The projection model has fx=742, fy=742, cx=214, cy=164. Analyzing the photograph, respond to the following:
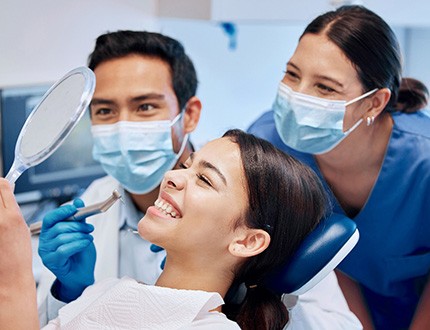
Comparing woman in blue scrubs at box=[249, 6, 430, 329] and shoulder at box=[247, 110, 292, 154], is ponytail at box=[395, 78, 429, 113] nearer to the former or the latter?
woman in blue scrubs at box=[249, 6, 430, 329]

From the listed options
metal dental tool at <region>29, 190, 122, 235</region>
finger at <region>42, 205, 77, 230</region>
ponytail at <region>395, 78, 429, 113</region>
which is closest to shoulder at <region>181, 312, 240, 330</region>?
metal dental tool at <region>29, 190, 122, 235</region>

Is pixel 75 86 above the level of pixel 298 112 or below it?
above

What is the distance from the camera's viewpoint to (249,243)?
5.58 ft

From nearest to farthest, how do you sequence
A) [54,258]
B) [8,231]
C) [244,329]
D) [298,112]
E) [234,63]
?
[8,231] < [244,329] < [54,258] < [298,112] < [234,63]

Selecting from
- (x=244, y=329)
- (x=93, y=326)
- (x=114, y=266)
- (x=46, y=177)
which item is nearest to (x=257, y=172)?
(x=244, y=329)

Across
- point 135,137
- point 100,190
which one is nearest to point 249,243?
point 135,137

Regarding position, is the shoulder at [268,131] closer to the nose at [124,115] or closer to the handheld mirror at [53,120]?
the nose at [124,115]

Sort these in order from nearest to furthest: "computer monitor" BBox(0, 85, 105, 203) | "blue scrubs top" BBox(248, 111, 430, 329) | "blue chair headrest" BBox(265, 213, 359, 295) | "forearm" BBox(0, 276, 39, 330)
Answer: "forearm" BBox(0, 276, 39, 330), "blue chair headrest" BBox(265, 213, 359, 295), "blue scrubs top" BBox(248, 111, 430, 329), "computer monitor" BBox(0, 85, 105, 203)

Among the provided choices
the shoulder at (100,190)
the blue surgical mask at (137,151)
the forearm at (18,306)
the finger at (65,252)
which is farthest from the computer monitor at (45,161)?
the forearm at (18,306)

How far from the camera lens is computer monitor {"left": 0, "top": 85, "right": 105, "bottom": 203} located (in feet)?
8.88

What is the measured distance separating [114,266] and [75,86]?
765 millimetres

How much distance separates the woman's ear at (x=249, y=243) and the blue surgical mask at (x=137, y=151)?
538 millimetres

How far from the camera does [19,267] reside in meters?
1.43

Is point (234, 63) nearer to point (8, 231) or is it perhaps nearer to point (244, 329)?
point (244, 329)
